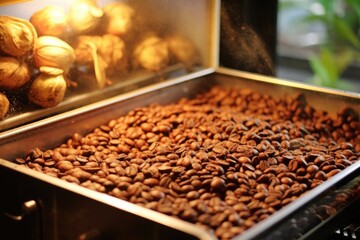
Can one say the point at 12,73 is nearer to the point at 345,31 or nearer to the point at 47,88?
the point at 47,88

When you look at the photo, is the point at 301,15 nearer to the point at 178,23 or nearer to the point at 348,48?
the point at 348,48

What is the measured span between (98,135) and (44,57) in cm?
31

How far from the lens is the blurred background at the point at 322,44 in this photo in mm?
3910

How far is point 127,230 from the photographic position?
146cm

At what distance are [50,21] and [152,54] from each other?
534 mm

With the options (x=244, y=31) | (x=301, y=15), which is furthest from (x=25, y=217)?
(x=301, y=15)

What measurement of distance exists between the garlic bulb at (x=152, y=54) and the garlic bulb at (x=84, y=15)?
9.8 inches

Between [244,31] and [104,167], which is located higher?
[244,31]

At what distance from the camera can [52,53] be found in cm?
198

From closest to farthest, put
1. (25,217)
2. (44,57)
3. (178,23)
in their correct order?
(25,217) → (44,57) → (178,23)

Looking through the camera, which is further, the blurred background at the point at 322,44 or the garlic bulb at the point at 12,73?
the blurred background at the point at 322,44

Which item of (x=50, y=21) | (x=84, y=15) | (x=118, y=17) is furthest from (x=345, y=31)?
(x=50, y=21)

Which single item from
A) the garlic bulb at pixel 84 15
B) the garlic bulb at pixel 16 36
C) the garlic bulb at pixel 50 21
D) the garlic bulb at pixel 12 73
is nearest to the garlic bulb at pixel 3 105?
the garlic bulb at pixel 12 73

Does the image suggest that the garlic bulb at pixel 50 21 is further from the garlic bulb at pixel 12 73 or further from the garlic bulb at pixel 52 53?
the garlic bulb at pixel 12 73
